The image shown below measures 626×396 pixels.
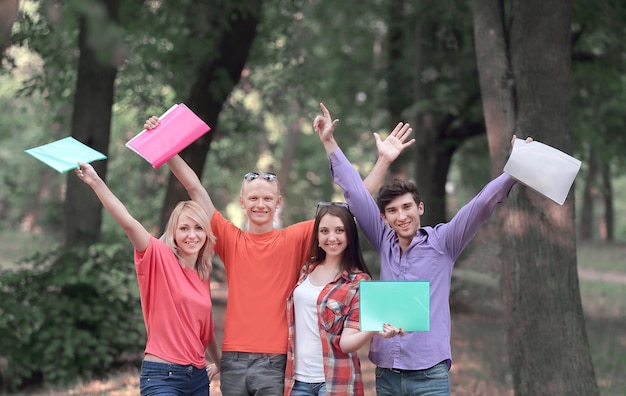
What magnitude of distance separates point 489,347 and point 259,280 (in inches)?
314

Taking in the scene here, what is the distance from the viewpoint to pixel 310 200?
2970 centimetres

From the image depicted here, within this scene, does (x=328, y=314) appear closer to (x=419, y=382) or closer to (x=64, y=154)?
(x=419, y=382)

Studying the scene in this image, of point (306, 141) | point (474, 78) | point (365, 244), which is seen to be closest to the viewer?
point (474, 78)

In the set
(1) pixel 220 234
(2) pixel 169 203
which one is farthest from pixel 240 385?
(2) pixel 169 203

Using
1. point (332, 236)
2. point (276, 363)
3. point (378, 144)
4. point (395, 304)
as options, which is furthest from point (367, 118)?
point (395, 304)

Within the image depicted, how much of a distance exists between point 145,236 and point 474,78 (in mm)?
10446

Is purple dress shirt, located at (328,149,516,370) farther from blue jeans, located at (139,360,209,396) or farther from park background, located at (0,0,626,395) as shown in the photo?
park background, located at (0,0,626,395)

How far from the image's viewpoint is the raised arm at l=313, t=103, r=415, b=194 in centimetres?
454

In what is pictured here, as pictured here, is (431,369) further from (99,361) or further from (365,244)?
(365,244)

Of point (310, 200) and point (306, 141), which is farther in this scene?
point (306, 141)

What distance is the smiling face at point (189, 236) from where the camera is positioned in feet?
14.4

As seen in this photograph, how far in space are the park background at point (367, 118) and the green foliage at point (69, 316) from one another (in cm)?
2

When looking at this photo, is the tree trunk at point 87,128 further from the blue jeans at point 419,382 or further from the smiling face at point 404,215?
the blue jeans at point 419,382

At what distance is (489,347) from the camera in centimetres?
1167
